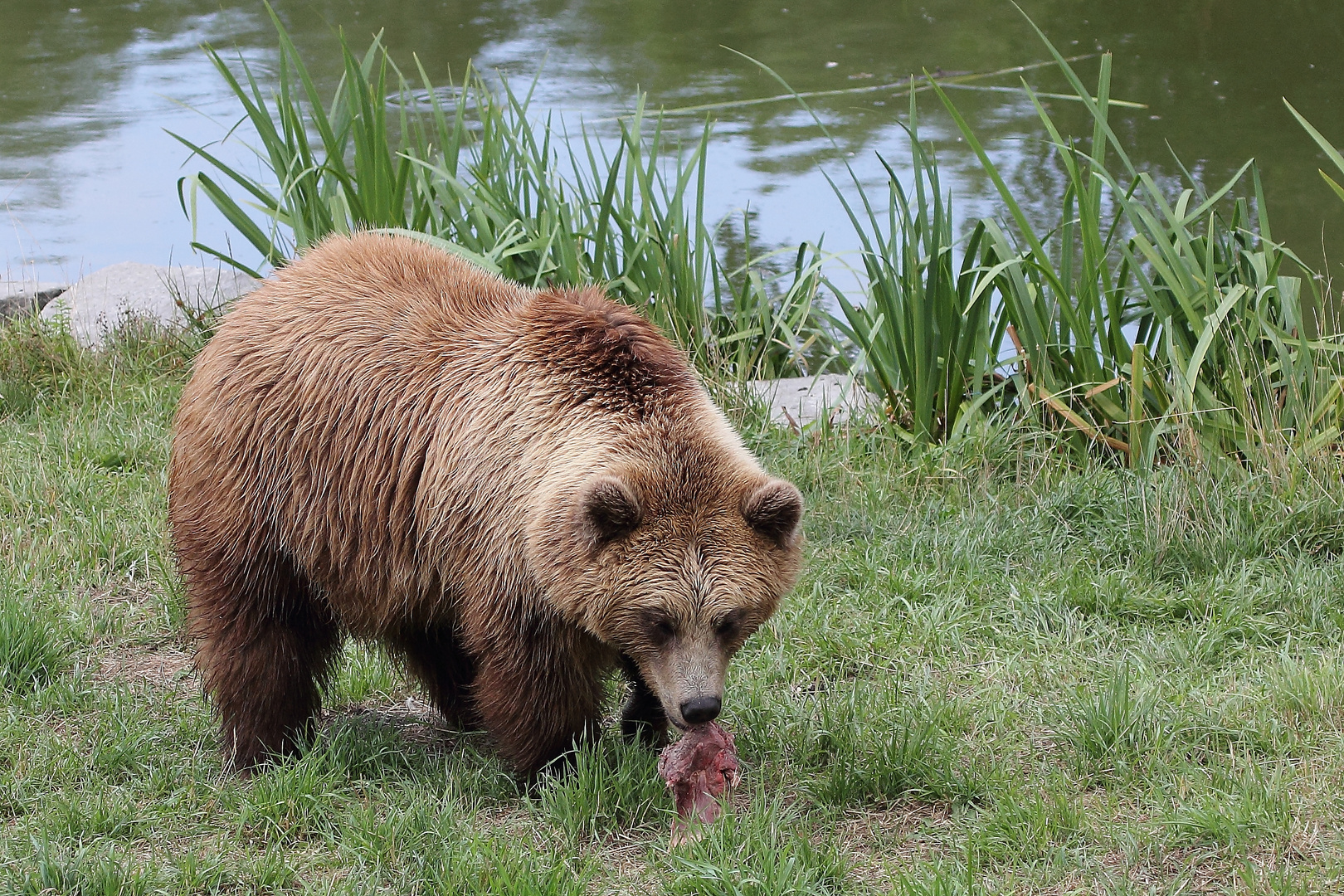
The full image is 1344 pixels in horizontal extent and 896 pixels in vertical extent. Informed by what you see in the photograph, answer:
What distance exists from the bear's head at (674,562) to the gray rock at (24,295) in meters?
5.25

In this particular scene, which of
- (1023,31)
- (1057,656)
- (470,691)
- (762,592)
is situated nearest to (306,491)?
(470,691)

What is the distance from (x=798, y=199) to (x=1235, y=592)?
20.3 ft

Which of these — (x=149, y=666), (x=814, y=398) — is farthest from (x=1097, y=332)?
(x=149, y=666)

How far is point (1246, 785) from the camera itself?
3.89 meters

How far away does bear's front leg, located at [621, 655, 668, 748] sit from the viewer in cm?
432

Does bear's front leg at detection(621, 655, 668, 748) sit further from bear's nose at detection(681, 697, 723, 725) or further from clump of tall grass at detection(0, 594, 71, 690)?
clump of tall grass at detection(0, 594, 71, 690)

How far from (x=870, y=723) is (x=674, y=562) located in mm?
1065

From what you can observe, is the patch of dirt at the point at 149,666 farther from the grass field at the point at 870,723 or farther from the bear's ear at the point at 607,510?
the bear's ear at the point at 607,510

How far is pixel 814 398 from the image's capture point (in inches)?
283

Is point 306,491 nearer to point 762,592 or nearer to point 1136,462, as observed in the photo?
point 762,592

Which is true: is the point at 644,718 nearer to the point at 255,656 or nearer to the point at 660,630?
the point at 660,630

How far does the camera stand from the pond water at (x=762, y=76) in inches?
431

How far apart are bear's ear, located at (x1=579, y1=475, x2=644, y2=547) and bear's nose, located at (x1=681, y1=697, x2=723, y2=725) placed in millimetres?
472

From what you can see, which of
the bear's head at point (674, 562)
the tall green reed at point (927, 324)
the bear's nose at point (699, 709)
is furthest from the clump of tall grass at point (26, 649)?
the tall green reed at point (927, 324)
